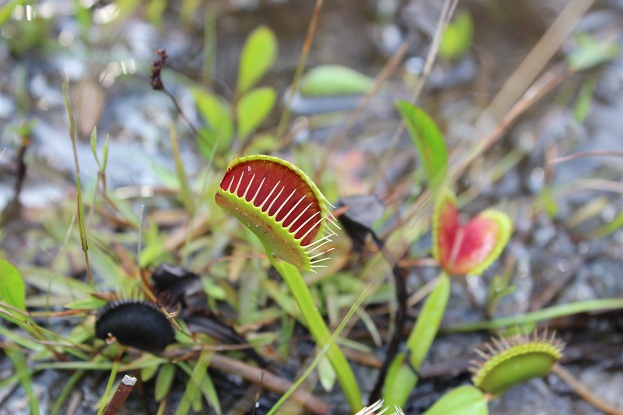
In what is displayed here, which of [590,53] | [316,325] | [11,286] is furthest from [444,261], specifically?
[590,53]

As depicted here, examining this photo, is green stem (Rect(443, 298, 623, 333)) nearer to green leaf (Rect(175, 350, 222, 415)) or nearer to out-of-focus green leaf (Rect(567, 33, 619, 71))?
green leaf (Rect(175, 350, 222, 415))

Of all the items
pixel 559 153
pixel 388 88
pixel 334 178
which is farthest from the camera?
pixel 388 88

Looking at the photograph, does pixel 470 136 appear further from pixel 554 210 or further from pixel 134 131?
pixel 134 131

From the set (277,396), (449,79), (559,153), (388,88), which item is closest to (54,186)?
(277,396)

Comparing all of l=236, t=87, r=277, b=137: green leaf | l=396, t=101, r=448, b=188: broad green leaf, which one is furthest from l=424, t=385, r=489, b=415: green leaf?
l=236, t=87, r=277, b=137: green leaf

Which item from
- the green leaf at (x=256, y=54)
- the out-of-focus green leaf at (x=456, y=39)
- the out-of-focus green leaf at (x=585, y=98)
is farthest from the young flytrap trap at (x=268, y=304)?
the out-of-focus green leaf at (x=456, y=39)

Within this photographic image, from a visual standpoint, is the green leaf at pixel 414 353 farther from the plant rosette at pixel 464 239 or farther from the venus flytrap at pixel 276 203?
the venus flytrap at pixel 276 203
